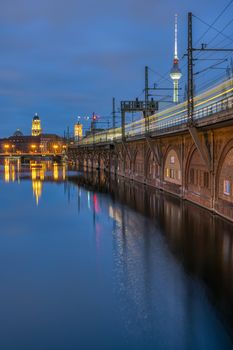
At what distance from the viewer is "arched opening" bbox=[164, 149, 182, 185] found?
41906 millimetres

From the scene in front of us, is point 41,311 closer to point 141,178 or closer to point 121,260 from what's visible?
point 121,260

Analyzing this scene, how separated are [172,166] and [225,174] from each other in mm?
16072

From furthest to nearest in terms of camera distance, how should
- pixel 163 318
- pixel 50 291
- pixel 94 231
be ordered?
1. pixel 94 231
2. pixel 50 291
3. pixel 163 318

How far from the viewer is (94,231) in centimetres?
2789

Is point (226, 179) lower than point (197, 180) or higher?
higher

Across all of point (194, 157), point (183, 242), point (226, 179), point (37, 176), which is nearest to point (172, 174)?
point (194, 157)

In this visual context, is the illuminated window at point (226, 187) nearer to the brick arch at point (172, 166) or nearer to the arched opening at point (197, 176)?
the arched opening at point (197, 176)

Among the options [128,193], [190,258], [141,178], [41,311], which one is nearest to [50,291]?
[41,311]

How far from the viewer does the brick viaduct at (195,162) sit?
2752 centimetres

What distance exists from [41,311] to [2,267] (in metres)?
6.32

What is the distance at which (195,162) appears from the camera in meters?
35.5

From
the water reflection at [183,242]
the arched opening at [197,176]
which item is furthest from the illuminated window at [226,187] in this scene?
the arched opening at [197,176]

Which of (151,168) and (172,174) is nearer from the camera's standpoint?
(172,174)

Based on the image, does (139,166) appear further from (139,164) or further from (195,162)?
(195,162)
